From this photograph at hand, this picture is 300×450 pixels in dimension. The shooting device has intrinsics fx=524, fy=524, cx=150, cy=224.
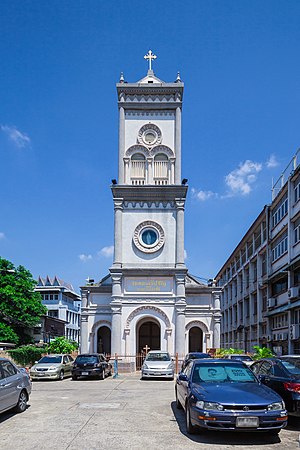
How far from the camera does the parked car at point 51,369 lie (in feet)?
85.1

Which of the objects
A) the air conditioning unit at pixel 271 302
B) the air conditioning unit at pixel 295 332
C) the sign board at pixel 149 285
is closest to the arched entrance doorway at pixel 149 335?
the sign board at pixel 149 285

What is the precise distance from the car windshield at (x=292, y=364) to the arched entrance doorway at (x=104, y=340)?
26621 mm

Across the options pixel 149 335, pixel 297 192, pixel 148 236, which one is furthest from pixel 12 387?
pixel 149 335

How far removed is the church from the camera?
3659 centimetres

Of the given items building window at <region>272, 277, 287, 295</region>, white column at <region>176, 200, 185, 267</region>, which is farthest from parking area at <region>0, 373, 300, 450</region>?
building window at <region>272, 277, 287, 295</region>

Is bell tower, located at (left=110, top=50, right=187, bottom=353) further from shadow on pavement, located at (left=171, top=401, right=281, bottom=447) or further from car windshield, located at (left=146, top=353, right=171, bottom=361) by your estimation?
shadow on pavement, located at (left=171, top=401, right=281, bottom=447)

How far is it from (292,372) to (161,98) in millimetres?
30398

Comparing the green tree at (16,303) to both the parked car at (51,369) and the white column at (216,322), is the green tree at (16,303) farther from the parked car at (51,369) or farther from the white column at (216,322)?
the parked car at (51,369)

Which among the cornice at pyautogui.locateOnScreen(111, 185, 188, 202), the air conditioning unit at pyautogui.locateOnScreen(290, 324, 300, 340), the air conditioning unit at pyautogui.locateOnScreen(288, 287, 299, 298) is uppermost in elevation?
the cornice at pyautogui.locateOnScreen(111, 185, 188, 202)

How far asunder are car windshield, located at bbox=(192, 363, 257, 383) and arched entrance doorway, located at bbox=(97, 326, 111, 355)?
27550 mm

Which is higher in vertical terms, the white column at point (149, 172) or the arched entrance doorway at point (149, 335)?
the white column at point (149, 172)

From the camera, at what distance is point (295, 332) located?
3431cm

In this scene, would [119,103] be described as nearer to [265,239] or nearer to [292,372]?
[265,239]

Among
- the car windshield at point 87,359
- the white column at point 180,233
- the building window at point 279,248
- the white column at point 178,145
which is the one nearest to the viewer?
the car windshield at point 87,359
